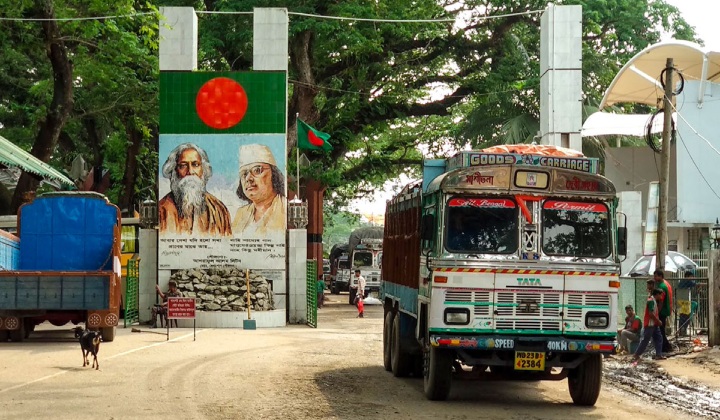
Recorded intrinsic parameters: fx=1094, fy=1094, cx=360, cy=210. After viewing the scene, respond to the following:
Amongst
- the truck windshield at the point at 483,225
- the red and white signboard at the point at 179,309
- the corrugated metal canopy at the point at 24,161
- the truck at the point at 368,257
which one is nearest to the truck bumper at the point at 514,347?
the truck windshield at the point at 483,225

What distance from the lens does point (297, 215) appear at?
108 feet

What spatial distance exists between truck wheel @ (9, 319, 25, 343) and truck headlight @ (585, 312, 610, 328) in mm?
13225

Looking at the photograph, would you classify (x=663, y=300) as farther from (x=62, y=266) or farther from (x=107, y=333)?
(x=62, y=266)

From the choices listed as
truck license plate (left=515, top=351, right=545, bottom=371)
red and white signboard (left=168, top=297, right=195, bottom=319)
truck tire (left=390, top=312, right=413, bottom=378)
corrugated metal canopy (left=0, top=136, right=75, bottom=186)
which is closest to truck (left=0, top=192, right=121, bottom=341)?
corrugated metal canopy (left=0, top=136, right=75, bottom=186)

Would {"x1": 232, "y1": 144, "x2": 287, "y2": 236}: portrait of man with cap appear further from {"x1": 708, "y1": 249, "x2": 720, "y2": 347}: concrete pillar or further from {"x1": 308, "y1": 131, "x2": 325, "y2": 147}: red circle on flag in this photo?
{"x1": 708, "y1": 249, "x2": 720, "y2": 347}: concrete pillar

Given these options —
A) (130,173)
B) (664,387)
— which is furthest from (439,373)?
(130,173)

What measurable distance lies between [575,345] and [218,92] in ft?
65.2

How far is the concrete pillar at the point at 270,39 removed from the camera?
3180 centimetres

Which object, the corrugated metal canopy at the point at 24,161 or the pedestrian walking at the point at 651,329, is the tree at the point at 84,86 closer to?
the corrugated metal canopy at the point at 24,161

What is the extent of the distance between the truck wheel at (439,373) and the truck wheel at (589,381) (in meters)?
1.71

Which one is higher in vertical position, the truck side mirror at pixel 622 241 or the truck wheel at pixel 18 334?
the truck side mirror at pixel 622 241

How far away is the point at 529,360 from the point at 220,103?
19.6 meters

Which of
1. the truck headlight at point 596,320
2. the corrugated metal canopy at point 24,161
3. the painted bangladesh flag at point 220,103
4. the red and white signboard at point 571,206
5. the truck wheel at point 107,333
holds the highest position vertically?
the painted bangladesh flag at point 220,103

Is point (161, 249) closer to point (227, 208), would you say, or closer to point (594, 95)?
point (227, 208)
